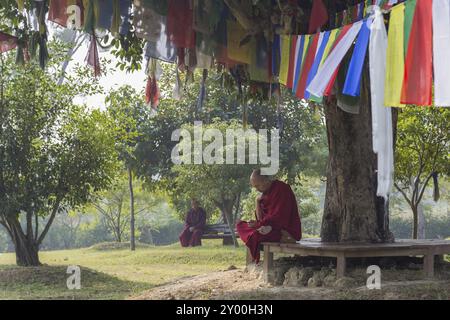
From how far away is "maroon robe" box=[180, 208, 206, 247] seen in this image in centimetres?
2130

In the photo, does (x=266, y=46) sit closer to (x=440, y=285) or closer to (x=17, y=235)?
(x=440, y=285)

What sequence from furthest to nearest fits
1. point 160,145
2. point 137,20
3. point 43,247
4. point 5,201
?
point 43,247 → point 160,145 → point 5,201 → point 137,20

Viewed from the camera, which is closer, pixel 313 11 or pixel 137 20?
pixel 313 11

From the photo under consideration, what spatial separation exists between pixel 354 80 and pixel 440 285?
259 cm

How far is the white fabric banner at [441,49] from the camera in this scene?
267 inches

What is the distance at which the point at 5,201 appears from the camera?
1383 centimetres

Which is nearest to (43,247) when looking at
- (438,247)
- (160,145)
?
(160,145)

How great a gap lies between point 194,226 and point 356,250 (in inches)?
504

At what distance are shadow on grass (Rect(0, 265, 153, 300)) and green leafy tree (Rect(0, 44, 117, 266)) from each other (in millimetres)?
1199

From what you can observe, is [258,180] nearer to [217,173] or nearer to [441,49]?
[441,49]

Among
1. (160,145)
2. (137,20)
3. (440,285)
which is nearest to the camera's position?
(440,285)

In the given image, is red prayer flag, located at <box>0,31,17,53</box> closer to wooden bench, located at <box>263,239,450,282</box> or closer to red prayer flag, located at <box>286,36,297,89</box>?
red prayer flag, located at <box>286,36,297,89</box>

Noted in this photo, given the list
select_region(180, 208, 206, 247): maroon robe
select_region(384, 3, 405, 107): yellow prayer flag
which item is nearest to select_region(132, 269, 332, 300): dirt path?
select_region(384, 3, 405, 107): yellow prayer flag
